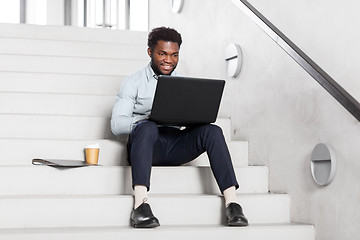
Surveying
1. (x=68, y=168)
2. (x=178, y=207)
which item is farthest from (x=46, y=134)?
(x=178, y=207)

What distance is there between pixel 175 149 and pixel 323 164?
64 centimetres

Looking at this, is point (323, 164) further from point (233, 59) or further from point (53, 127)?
point (53, 127)

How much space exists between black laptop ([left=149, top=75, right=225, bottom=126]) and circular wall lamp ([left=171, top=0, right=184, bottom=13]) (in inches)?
72.5

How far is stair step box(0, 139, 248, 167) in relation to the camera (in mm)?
2510

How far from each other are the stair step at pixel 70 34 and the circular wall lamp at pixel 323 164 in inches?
79.1

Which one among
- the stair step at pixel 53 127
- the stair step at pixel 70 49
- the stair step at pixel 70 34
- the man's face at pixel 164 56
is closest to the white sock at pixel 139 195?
the man's face at pixel 164 56

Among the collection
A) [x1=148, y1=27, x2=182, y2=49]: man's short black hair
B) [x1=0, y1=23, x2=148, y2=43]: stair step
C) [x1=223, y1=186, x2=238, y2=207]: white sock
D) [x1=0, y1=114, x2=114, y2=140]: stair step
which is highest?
[x1=0, y1=23, x2=148, y2=43]: stair step

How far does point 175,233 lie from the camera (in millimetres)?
2119

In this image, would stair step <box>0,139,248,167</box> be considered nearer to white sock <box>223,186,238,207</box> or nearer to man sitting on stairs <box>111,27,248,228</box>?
man sitting on stairs <box>111,27,248,228</box>

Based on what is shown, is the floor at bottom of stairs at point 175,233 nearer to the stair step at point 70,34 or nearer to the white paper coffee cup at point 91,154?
the white paper coffee cup at point 91,154

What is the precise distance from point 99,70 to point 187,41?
2.22 ft

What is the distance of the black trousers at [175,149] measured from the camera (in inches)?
88.0

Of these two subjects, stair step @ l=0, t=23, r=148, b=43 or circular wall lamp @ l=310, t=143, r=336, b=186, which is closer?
circular wall lamp @ l=310, t=143, r=336, b=186

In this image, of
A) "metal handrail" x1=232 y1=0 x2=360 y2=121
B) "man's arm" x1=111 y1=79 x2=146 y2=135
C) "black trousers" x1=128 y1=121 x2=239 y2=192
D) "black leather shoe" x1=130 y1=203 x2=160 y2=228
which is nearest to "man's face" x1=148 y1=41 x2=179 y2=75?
"man's arm" x1=111 y1=79 x2=146 y2=135
